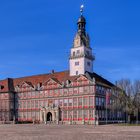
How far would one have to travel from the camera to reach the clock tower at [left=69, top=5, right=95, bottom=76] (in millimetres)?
91062

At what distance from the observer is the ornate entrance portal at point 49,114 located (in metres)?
92.1

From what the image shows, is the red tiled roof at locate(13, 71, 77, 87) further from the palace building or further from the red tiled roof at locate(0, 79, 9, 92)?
the red tiled roof at locate(0, 79, 9, 92)

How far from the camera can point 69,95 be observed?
9075 cm

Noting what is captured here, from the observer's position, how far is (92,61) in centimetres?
9419

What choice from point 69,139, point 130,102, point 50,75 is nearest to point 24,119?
point 50,75

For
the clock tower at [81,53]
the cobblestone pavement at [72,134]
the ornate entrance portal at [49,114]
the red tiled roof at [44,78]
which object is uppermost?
the clock tower at [81,53]

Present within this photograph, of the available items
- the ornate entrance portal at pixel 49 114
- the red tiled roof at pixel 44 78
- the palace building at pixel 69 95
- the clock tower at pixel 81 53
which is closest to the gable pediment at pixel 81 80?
the palace building at pixel 69 95

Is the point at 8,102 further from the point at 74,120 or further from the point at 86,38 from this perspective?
the point at 86,38

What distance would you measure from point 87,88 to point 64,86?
7325 mm

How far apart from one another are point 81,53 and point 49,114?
18.4 meters

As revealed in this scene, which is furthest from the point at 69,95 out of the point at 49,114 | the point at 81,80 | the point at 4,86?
the point at 4,86

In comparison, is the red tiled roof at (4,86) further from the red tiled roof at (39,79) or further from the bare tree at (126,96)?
the bare tree at (126,96)

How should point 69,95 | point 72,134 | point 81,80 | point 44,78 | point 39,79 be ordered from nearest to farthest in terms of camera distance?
point 72,134
point 81,80
point 69,95
point 44,78
point 39,79

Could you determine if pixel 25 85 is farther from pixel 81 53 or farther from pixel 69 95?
pixel 81 53
